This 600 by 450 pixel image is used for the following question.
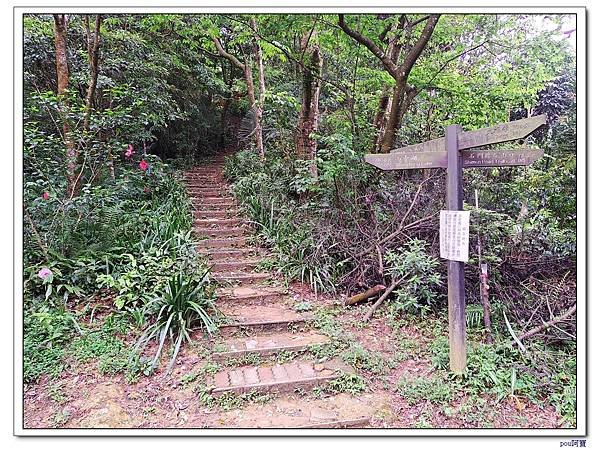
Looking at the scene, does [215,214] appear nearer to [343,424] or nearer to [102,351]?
[102,351]

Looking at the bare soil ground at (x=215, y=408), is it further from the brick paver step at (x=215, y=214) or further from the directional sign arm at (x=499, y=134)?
the brick paver step at (x=215, y=214)

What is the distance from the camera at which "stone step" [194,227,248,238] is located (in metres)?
5.59

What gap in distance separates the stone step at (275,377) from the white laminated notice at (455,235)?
1.25 meters

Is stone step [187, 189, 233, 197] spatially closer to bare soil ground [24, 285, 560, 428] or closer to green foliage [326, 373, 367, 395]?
bare soil ground [24, 285, 560, 428]

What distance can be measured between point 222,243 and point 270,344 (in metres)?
2.37

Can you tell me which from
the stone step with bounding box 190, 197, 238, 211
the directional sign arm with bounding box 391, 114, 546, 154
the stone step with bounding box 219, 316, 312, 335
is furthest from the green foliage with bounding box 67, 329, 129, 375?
the stone step with bounding box 190, 197, 238, 211

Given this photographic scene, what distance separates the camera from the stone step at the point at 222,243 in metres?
5.20

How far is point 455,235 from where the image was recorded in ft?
8.91

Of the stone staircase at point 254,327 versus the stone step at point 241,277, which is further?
the stone step at point 241,277

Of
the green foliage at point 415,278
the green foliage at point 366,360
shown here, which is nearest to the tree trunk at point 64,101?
the green foliage at point 366,360

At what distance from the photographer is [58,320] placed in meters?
3.25
